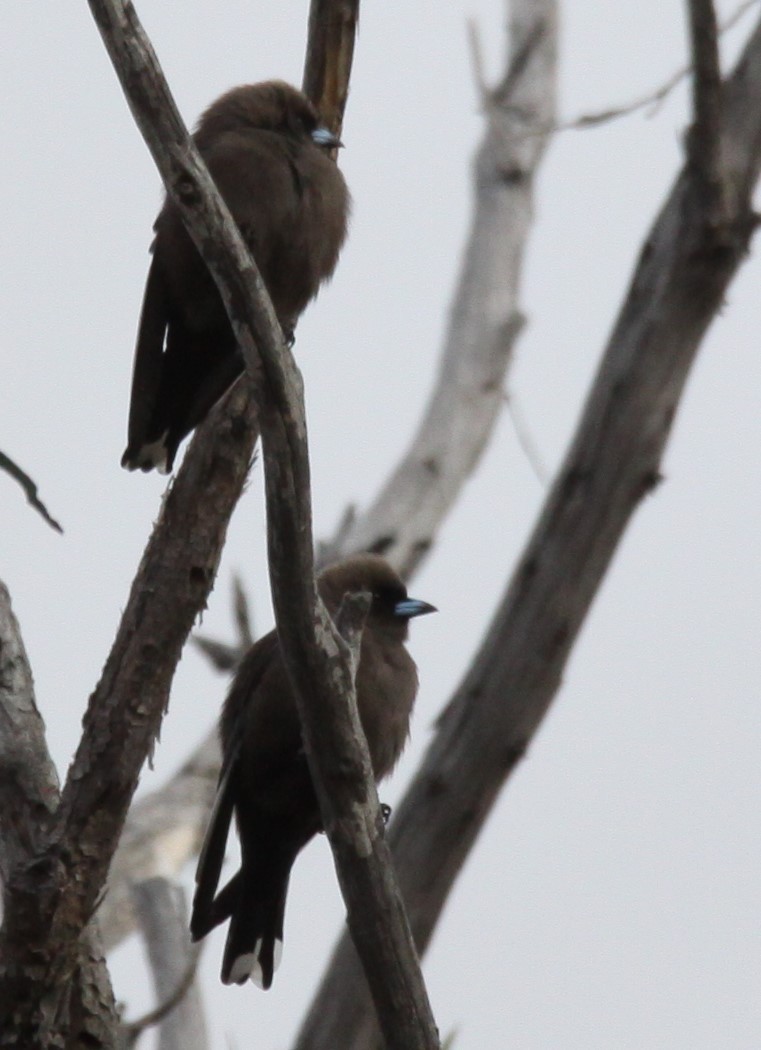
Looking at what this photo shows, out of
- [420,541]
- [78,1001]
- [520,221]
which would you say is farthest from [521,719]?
[520,221]

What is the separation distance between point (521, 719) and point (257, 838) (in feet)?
3.89

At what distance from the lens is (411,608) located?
5.45 m

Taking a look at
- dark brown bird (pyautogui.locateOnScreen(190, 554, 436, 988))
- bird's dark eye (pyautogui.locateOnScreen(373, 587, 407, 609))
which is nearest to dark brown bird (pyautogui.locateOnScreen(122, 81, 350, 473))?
dark brown bird (pyautogui.locateOnScreen(190, 554, 436, 988))

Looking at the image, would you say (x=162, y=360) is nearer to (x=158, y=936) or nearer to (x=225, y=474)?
(x=225, y=474)

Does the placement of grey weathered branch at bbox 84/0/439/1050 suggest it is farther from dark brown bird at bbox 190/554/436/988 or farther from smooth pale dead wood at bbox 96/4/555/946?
smooth pale dead wood at bbox 96/4/555/946

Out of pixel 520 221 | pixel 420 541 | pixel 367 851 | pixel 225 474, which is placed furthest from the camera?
pixel 520 221

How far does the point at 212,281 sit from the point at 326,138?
0.65m

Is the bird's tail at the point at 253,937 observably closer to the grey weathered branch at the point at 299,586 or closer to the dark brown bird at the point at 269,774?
the dark brown bird at the point at 269,774

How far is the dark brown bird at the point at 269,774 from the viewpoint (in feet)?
15.9

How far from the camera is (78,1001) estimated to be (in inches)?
139

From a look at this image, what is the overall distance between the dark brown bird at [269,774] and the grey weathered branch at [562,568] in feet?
2.21

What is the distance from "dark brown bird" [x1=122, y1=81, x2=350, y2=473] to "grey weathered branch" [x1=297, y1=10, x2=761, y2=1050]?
1.06m

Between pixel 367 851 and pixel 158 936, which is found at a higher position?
pixel 158 936

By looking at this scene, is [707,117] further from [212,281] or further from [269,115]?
[269,115]
